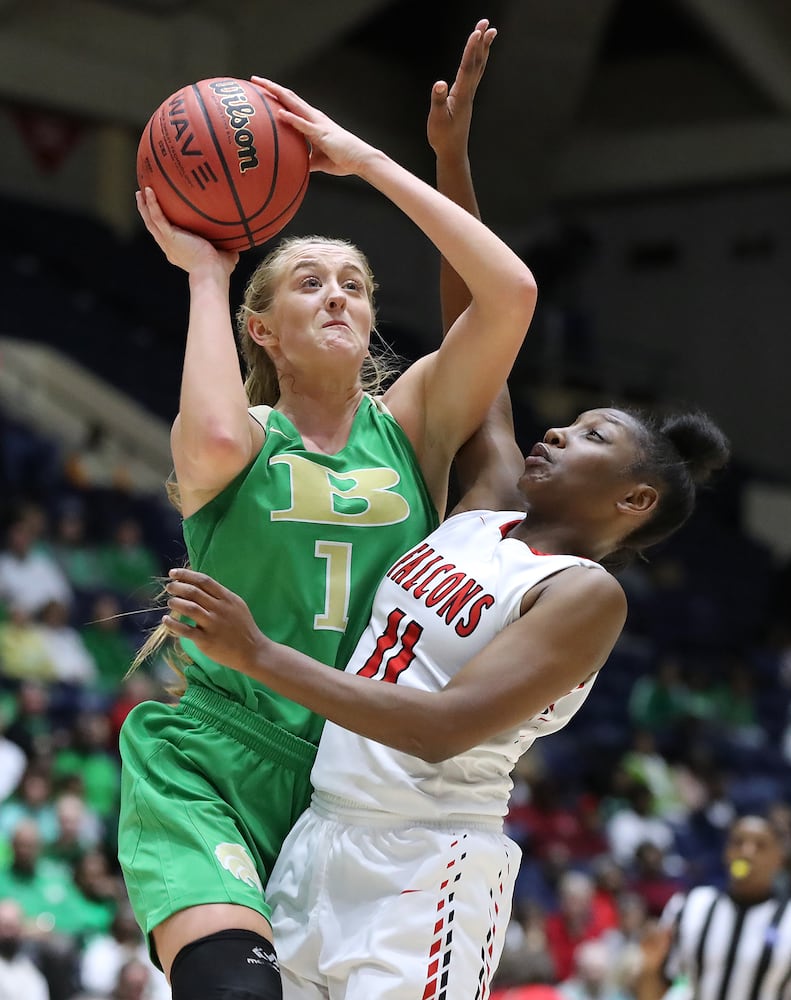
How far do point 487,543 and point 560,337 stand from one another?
53.1ft

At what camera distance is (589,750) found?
1148 cm

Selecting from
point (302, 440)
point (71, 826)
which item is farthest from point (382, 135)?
point (302, 440)

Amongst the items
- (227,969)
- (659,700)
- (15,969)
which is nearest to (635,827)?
(659,700)

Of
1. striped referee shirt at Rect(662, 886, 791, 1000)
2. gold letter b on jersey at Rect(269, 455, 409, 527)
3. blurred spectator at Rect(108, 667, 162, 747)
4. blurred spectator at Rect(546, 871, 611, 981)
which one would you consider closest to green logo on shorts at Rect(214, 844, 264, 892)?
gold letter b on jersey at Rect(269, 455, 409, 527)

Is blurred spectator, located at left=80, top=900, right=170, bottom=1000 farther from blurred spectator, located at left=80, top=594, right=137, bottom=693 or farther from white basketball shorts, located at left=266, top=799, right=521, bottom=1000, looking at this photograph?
white basketball shorts, located at left=266, top=799, right=521, bottom=1000

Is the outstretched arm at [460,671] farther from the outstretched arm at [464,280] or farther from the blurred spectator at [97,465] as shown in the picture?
the blurred spectator at [97,465]

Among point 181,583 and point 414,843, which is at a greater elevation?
point 181,583

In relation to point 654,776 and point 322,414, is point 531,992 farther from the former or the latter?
point 654,776

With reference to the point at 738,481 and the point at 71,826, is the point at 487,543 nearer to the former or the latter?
the point at 71,826

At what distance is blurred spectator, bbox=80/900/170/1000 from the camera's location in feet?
21.2

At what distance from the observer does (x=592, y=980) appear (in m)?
7.83

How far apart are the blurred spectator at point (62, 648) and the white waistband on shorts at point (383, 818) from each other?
6473 mm

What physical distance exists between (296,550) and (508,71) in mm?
13741

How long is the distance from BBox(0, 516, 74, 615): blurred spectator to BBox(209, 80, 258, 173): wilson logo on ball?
6.71 meters
